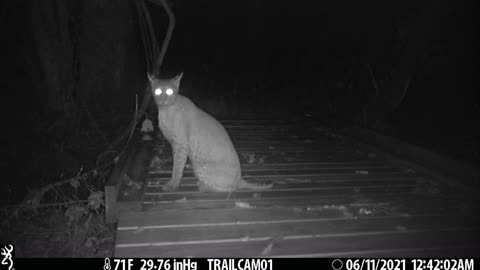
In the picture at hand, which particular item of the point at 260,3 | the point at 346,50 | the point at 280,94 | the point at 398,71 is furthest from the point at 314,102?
the point at 398,71

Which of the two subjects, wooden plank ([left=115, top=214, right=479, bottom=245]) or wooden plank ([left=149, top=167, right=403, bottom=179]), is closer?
wooden plank ([left=115, top=214, right=479, bottom=245])

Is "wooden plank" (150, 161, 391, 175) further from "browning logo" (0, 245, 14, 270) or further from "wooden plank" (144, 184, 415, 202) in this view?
"browning logo" (0, 245, 14, 270)

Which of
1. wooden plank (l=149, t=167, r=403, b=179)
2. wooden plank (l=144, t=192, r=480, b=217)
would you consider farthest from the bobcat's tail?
wooden plank (l=149, t=167, r=403, b=179)

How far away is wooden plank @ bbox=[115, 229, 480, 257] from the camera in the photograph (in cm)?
223

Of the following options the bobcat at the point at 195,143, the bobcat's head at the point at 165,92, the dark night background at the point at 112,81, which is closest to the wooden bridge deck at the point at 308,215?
the bobcat at the point at 195,143

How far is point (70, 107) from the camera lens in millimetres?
5227

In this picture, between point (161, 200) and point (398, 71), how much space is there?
4.36 metres

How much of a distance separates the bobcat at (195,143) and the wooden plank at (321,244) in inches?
40.0

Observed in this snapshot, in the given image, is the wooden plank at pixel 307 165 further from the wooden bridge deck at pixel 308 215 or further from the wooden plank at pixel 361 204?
the wooden plank at pixel 361 204

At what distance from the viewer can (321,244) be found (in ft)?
7.82

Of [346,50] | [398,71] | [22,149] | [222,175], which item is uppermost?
[346,50]

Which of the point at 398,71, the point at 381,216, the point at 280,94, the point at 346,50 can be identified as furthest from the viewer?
the point at 280,94

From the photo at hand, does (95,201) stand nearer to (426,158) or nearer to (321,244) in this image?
(321,244)

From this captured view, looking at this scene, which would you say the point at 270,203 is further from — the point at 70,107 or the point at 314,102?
the point at 314,102
